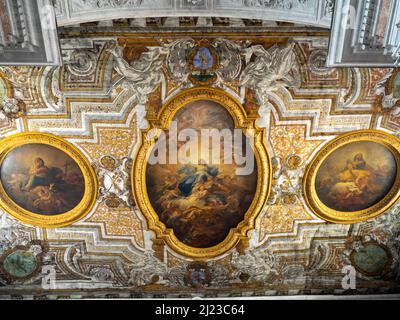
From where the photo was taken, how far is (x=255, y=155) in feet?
32.5

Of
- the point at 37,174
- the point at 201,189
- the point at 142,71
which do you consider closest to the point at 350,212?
the point at 201,189

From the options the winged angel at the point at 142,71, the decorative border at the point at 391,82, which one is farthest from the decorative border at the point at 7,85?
the decorative border at the point at 391,82

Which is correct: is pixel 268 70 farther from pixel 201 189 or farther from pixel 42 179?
pixel 42 179

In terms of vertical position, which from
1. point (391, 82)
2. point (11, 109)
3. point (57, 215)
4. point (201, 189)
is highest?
point (391, 82)

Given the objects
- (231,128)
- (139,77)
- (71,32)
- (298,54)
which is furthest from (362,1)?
(71,32)

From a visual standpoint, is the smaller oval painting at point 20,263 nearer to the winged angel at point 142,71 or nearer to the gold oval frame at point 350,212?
the winged angel at point 142,71

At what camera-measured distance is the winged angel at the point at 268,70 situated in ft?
29.1

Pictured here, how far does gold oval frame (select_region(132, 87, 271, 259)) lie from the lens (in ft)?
30.7

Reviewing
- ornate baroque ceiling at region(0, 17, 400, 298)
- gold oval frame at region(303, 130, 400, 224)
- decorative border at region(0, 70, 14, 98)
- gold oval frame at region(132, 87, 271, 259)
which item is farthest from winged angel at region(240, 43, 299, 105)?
decorative border at region(0, 70, 14, 98)

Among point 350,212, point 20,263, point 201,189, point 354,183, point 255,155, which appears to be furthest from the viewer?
point 20,263

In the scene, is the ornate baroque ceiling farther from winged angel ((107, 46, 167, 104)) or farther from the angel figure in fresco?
the angel figure in fresco

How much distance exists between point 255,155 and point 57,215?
4.79m

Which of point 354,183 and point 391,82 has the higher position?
point 391,82

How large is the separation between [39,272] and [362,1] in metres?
9.20
